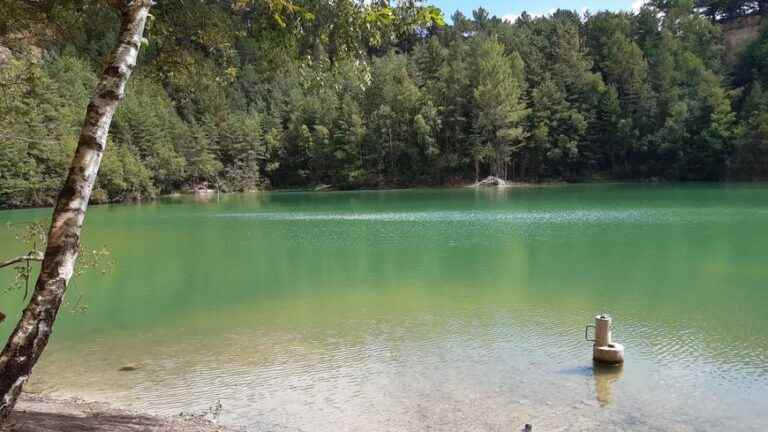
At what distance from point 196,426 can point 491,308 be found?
25.2 ft

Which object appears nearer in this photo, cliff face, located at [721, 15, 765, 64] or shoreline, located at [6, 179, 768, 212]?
shoreline, located at [6, 179, 768, 212]

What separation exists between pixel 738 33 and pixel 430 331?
87.6 meters

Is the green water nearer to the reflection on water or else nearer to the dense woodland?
the reflection on water

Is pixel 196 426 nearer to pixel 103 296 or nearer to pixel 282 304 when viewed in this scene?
pixel 282 304

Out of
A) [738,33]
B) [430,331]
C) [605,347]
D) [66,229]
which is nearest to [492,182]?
[738,33]

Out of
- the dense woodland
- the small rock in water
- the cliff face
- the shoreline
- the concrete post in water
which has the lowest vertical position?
the small rock in water

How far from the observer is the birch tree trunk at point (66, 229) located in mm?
3404

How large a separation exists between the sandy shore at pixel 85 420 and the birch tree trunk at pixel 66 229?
1121 mm

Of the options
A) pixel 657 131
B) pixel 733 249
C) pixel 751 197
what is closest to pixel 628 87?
pixel 657 131

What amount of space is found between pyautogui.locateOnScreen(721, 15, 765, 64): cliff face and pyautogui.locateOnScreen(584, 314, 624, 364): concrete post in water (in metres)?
73.5

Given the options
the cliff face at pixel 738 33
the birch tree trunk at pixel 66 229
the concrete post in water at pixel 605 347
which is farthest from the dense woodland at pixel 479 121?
the birch tree trunk at pixel 66 229

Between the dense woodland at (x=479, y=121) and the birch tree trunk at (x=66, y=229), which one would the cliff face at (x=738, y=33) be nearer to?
the dense woodland at (x=479, y=121)

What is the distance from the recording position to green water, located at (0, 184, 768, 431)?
24.4 ft

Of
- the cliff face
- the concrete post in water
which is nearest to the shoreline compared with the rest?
the cliff face
